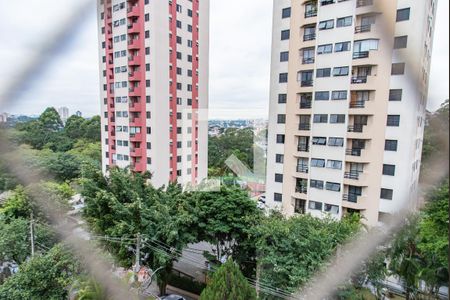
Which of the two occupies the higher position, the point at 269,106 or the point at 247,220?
the point at 269,106

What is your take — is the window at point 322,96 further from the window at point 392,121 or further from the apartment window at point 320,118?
the window at point 392,121

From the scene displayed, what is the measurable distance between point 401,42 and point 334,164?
4309 millimetres

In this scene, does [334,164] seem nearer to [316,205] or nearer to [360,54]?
[316,205]

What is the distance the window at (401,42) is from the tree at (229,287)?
229cm

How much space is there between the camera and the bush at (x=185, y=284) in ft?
12.9

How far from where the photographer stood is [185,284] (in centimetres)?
405

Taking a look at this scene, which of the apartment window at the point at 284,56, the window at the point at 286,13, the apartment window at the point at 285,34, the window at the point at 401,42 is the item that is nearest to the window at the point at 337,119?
the apartment window at the point at 284,56

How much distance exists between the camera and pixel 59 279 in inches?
86.3

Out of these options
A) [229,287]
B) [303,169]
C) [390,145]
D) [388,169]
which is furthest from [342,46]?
[229,287]

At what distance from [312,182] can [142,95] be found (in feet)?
12.5

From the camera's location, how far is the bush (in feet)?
12.9

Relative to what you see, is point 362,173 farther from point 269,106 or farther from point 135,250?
point 135,250

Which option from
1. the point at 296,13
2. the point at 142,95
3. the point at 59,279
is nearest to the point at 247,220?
the point at 59,279

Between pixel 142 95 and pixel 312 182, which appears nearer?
pixel 312 182
